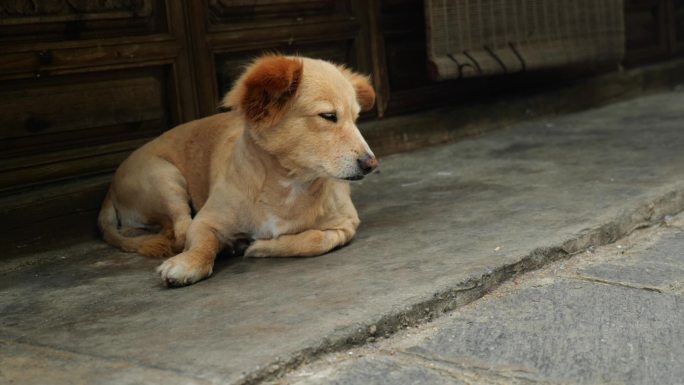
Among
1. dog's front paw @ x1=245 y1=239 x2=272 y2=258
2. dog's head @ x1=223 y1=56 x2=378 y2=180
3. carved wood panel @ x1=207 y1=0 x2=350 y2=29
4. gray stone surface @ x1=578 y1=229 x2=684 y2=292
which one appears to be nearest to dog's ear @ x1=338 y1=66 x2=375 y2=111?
dog's head @ x1=223 y1=56 x2=378 y2=180

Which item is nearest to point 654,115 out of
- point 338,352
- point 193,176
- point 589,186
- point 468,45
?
point 468,45

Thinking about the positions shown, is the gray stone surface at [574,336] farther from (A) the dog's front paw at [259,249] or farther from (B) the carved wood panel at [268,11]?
(B) the carved wood panel at [268,11]

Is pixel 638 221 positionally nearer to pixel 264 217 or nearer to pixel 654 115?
pixel 264 217

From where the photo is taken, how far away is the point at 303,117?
3.80m

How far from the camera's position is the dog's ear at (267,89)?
3709mm

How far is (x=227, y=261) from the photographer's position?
13.2 ft

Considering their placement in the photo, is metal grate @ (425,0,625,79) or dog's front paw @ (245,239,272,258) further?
metal grate @ (425,0,625,79)

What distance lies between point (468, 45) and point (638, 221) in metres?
2.70

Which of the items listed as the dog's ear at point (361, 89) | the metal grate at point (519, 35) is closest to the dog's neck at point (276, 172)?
the dog's ear at point (361, 89)

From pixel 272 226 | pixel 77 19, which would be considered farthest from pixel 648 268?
pixel 77 19

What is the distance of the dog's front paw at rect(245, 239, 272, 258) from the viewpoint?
12.9 ft

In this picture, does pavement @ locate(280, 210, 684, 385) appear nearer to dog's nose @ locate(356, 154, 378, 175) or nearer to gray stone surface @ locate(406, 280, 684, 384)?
gray stone surface @ locate(406, 280, 684, 384)

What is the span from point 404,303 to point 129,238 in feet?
5.70

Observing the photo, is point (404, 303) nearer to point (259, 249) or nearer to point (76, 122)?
point (259, 249)
